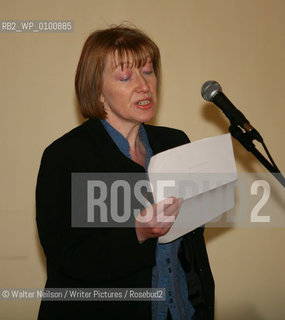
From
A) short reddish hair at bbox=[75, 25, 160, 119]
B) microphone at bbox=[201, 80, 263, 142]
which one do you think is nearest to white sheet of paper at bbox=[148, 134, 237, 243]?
microphone at bbox=[201, 80, 263, 142]

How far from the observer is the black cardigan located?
1318 millimetres

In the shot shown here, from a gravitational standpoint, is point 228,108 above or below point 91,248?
above

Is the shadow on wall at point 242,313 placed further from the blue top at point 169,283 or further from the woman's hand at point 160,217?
the woman's hand at point 160,217

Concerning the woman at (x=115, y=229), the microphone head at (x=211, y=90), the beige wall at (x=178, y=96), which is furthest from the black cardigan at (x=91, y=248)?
the beige wall at (x=178, y=96)

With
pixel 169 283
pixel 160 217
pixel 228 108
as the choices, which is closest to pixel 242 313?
pixel 169 283

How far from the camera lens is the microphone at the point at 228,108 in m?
1.15

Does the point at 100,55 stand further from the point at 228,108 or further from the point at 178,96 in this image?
the point at 178,96

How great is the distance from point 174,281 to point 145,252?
233mm

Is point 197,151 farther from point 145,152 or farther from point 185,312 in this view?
point 185,312

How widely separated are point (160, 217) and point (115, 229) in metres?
0.22

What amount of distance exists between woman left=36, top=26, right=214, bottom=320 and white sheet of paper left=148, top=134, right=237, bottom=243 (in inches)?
2.9

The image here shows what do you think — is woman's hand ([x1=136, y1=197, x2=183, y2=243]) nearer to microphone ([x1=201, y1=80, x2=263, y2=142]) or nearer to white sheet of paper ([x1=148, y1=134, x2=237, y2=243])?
white sheet of paper ([x1=148, y1=134, x2=237, y2=243])

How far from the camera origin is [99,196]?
4.56 feet

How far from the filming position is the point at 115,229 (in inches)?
52.6
